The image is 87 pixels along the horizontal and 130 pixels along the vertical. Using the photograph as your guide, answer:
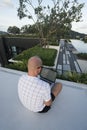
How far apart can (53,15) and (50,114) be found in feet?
39.9

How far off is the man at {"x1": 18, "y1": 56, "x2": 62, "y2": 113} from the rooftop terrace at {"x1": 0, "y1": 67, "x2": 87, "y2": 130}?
16 centimetres

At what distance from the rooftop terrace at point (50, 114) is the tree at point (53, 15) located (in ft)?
36.2

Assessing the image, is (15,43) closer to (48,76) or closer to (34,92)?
(48,76)

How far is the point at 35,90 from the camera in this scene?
7.02 ft

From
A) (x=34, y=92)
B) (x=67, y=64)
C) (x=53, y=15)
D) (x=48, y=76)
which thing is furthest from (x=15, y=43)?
(x=34, y=92)

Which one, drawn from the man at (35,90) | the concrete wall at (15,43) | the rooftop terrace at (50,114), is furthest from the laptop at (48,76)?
the concrete wall at (15,43)

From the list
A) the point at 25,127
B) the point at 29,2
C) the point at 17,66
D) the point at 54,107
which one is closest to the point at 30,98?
the point at 25,127

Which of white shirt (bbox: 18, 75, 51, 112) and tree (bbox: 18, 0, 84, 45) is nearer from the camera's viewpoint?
white shirt (bbox: 18, 75, 51, 112)

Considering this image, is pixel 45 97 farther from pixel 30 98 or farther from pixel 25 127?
pixel 25 127

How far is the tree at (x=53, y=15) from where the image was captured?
1325cm

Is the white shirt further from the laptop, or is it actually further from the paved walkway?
the paved walkway

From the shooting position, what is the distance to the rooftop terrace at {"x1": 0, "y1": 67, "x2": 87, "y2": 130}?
2.21m

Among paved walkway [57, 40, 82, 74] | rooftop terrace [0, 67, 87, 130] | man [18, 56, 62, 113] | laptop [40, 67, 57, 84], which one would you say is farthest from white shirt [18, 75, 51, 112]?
paved walkway [57, 40, 82, 74]

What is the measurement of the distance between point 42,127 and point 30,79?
0.68m
